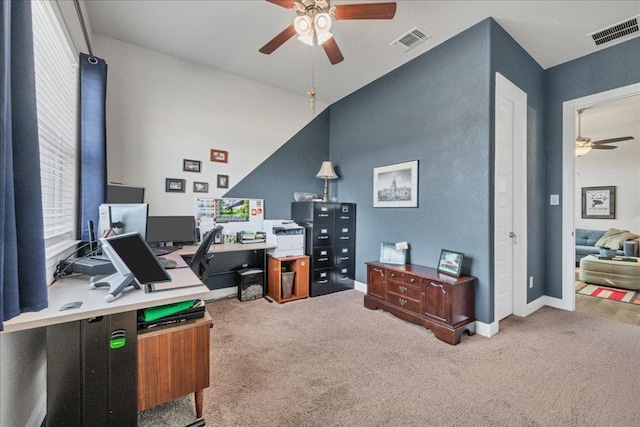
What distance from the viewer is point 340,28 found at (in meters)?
2.77

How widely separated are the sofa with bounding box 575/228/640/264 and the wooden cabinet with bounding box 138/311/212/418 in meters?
6.96

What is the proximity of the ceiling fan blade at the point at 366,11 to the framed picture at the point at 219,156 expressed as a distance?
2358mm

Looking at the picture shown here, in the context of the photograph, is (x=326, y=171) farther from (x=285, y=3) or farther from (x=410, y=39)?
(x=285, y=3)

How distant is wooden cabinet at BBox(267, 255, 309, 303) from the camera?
355 cm

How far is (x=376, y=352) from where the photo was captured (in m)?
2.28

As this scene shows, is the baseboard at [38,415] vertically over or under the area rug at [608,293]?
over

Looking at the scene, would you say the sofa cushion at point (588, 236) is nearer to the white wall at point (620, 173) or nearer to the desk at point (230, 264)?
the white wall at point (620, 173)

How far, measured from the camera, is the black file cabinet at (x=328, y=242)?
382 cm

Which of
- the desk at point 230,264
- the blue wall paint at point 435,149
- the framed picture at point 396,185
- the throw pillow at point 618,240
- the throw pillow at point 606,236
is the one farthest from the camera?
the throw pillow at point 606,236

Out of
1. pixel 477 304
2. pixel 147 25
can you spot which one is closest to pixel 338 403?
pixel 477 304

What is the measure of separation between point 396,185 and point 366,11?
2.04 m

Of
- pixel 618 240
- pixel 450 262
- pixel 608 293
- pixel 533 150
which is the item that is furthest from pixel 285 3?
pixel 618 240

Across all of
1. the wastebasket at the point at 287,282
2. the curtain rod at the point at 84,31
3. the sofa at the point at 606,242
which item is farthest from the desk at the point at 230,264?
the sofa at the point at 606,242

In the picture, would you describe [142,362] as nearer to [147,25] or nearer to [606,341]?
[147,25]
